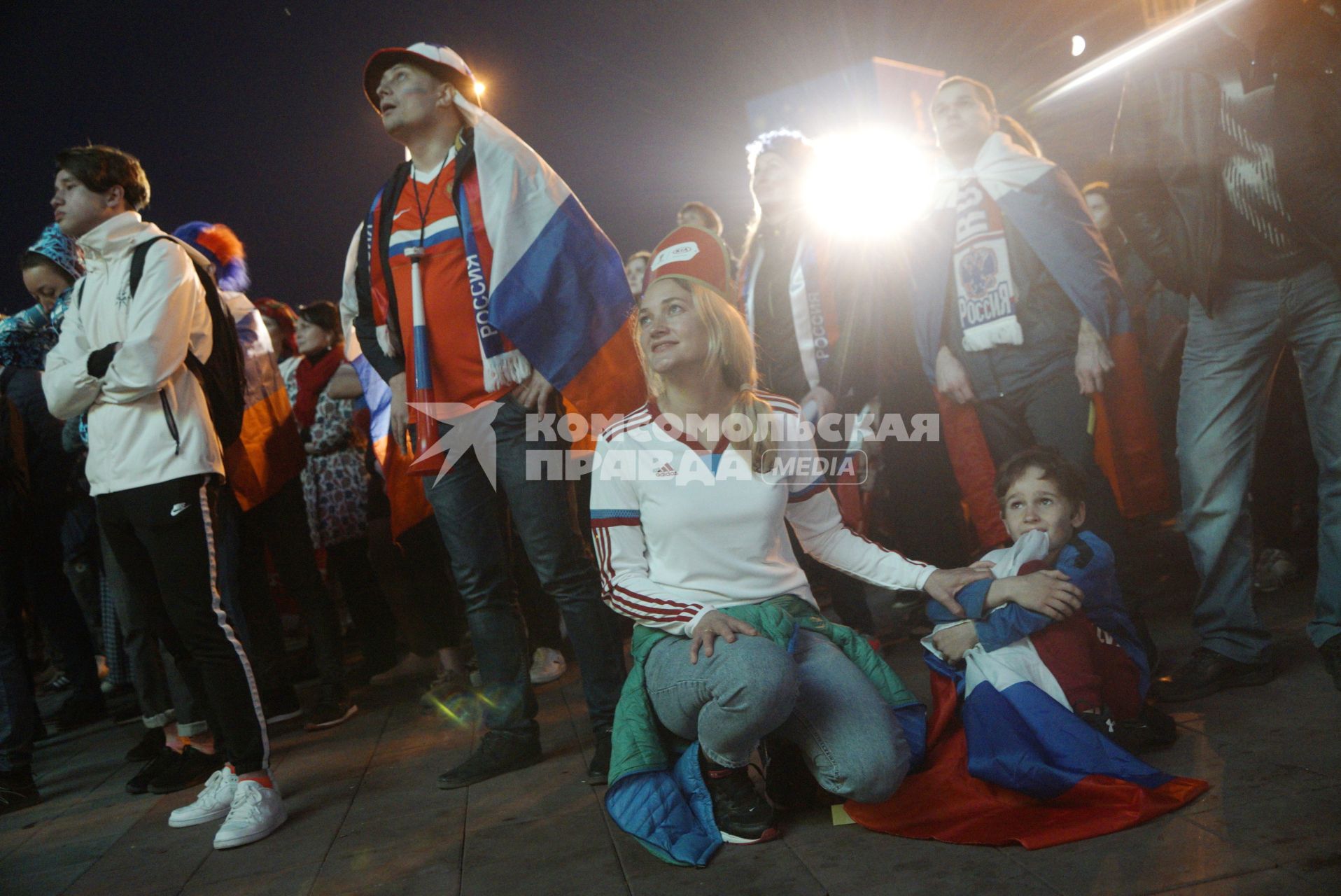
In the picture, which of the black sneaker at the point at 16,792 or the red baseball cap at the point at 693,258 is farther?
the red baseball cap at the point at 693,258

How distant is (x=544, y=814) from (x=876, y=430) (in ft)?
7.29

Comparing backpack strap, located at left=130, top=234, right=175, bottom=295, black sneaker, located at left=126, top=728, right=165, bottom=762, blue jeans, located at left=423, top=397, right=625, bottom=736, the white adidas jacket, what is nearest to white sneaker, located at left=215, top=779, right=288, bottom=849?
blue jeans, located at left=423, top=397, right=625, bottom=736

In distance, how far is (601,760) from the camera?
2574 mm

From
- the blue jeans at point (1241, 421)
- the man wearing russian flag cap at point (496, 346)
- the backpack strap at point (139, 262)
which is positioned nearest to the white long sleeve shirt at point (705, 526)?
the man wearing russian flag cap at point (496, 346)

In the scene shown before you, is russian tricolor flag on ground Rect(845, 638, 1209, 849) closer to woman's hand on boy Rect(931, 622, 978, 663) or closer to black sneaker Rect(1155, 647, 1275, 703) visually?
woman's hand on boy Rect(931, 622, 978, 663)

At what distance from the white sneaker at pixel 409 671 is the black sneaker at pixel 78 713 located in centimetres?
142

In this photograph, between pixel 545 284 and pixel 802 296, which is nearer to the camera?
pixel 545 284

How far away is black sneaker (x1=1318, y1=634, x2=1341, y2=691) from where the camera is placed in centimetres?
244

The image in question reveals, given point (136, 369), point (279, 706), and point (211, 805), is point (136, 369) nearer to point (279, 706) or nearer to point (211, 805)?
point (211, 805)

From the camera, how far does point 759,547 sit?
2219 millimetres

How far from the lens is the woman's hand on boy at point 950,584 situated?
2145mm

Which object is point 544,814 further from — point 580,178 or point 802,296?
point 580,178

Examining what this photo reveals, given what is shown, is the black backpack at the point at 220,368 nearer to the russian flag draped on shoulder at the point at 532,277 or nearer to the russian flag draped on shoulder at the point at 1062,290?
the russian flag draped on shoulder at the point at 532,277

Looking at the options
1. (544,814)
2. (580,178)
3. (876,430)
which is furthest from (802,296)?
(580,178)
